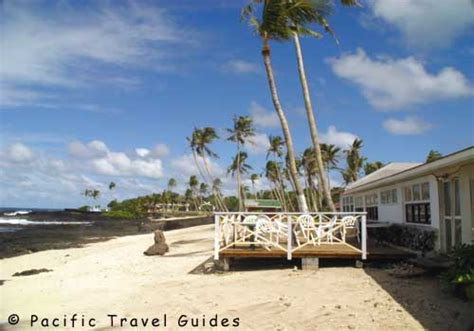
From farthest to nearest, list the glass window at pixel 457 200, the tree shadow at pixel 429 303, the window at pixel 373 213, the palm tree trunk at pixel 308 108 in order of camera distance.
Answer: the window at pixel 373 213
the palm tree trunk at pixel 308 108
the glass window at pixel 457 200
the tree shadow at pixel 429 303

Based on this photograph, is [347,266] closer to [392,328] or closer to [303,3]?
[392,328]

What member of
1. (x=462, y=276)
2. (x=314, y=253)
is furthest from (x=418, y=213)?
(x=462, y=276)

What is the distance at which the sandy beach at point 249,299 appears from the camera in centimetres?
760

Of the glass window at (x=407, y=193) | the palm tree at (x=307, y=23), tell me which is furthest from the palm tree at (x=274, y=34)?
the glass window at (x=407, y=193)

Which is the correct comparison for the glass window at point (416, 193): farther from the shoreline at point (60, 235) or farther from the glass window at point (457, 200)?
the shoreline at point (60, 235)

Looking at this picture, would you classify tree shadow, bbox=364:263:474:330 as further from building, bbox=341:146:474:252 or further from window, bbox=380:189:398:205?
window, bbox=380:189:398:205

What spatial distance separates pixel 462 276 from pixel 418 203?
19.7 ft

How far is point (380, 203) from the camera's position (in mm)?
18953

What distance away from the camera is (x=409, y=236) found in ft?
45.2

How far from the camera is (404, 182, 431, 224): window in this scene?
1267 centimetres

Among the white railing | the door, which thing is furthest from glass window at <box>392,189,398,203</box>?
the door

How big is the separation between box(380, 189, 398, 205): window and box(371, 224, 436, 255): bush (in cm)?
100

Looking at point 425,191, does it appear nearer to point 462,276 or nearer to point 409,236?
point 409,236

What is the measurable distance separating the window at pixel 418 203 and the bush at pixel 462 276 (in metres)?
4.29
